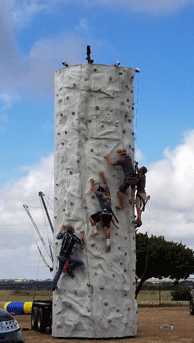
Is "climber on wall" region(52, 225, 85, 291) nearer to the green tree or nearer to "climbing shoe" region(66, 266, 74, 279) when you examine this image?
"climbing shoe" region(66, 266, 74, 279)

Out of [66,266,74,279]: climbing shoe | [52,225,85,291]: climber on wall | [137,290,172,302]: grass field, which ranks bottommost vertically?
[137,290,172,302]: grass field

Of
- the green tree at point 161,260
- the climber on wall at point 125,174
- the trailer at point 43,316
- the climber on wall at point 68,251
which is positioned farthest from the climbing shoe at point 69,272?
the green tree at point 161,260

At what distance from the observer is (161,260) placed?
152 feet

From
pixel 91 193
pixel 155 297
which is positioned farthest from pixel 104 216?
pixel 155 297

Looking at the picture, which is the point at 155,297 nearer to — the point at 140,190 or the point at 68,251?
the point at 140,190

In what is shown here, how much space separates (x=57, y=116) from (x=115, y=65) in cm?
260

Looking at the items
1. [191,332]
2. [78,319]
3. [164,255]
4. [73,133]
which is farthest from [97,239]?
[164,255]

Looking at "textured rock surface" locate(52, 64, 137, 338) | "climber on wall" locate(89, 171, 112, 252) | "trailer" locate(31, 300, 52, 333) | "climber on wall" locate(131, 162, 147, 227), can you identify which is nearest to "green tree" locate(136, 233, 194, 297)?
"trailer" locate(31, 300, 52, 333)

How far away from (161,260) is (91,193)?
103 feet

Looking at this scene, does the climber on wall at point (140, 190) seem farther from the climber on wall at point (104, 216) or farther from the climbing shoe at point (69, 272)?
the climbing shoe at point (69, 272)

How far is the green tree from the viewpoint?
46.2 meters

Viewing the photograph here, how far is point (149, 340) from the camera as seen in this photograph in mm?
15477

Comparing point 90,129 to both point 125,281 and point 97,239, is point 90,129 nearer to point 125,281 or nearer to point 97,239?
point 97,239

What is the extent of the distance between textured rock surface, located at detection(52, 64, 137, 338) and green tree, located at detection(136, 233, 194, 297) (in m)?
29.4
